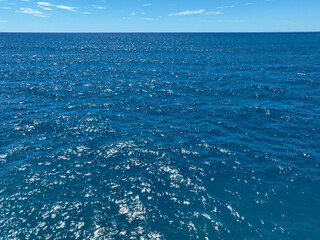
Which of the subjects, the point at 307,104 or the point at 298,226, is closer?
the point at 298,226

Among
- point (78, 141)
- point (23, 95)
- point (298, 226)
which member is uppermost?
point (23, 95)

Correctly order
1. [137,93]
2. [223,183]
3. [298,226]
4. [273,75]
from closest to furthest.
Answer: [298,226], [223,183], [137,93], [273,75]

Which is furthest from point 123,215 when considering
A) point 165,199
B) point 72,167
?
point 72,167

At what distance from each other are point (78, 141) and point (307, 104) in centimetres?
5451

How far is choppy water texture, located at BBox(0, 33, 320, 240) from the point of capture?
2005cm

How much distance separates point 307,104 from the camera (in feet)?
161

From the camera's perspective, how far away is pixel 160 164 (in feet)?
95.3

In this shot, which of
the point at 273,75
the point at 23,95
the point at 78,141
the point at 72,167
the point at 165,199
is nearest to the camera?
the point at 165,199

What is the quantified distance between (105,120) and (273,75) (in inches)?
2639

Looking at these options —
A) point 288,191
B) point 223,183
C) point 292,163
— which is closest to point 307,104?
point 292,163

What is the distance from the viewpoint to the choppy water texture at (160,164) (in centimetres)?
2005

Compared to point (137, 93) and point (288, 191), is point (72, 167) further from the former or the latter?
point (137, 93)

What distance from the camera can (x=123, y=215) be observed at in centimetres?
2089

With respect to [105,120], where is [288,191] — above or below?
below
